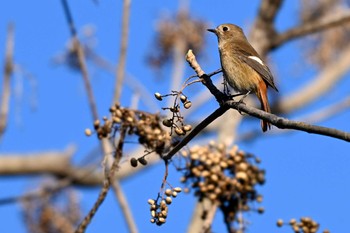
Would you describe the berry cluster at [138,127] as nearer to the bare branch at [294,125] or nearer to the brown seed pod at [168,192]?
the brown seed pod at [168,192]

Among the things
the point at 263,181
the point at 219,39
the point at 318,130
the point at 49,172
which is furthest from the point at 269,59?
the point at 318,130

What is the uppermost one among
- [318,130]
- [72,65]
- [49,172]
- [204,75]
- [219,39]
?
[49,172]

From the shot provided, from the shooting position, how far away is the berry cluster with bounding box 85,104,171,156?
4344 millimetres

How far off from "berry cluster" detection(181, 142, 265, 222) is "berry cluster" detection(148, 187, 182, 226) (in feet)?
3.14

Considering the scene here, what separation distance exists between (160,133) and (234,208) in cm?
66

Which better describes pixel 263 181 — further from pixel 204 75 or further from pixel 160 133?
pixel 204 75

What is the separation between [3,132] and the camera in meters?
5.38

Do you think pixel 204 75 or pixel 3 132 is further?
pixel 3 132

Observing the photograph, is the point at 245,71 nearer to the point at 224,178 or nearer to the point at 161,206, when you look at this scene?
the point at 224,178

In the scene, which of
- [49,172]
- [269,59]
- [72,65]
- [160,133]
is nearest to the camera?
[160,133]

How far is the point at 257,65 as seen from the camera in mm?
4969

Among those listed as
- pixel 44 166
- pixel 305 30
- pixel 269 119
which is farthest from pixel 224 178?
pixel 44 166

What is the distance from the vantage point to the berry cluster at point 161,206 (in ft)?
11.2

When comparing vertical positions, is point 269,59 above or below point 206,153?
above
